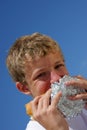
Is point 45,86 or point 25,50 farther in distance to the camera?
point 25,50

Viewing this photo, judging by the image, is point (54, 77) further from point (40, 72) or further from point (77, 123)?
point (77, 123)

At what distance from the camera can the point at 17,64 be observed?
2.38 metres

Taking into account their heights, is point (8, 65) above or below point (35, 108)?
above

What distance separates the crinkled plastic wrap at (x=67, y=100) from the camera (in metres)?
2.04

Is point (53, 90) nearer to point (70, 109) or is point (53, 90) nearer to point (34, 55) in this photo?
point (70, 109)

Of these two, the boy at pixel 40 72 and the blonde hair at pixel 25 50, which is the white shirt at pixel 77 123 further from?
the blonde hair at pixel 25 50

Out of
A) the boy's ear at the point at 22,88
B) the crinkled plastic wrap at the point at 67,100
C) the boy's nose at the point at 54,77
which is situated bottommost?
the crinkled plastic wrap at the point at 67,100

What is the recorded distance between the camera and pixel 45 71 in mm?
2186

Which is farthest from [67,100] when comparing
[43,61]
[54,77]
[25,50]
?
[25,50]

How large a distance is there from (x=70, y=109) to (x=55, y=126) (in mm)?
192

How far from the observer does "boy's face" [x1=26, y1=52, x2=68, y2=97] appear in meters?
2.17

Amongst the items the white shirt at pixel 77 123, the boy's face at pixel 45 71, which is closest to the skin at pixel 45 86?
the boy's face at pixel 45 71

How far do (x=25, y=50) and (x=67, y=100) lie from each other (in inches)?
19.6

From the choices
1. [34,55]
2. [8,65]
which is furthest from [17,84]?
[34,55]
